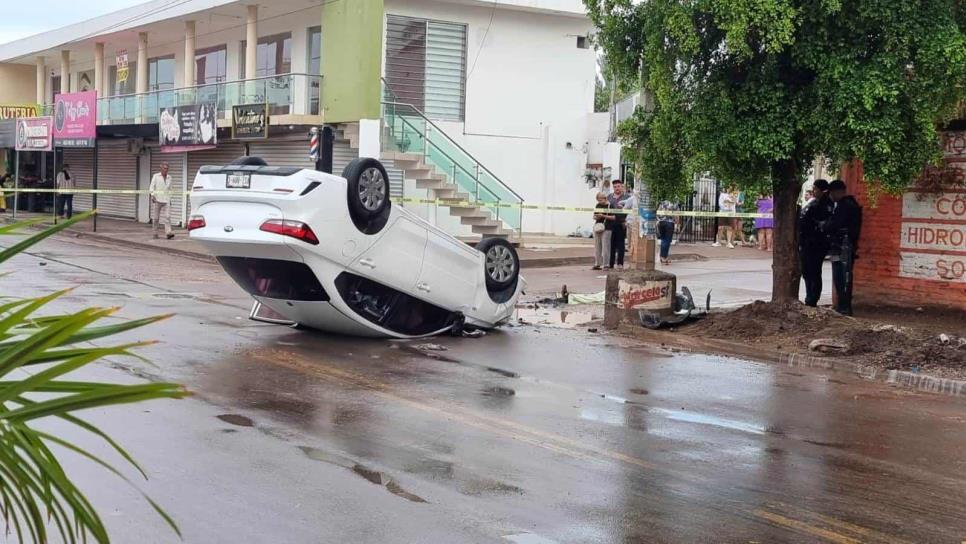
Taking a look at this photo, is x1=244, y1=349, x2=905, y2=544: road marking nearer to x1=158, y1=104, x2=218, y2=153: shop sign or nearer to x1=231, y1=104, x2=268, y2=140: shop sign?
x1=231, y1=104, x2=268, y2=140: shop sign

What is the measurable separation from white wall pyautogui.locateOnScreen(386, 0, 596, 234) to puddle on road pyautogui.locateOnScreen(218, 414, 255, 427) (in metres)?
22.7

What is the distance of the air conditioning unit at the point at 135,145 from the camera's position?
130ft

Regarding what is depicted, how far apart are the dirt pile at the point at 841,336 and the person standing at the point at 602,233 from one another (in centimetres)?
815

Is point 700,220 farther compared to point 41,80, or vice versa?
point 41,80

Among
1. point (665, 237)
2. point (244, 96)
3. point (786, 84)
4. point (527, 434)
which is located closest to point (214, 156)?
point (244, 96)

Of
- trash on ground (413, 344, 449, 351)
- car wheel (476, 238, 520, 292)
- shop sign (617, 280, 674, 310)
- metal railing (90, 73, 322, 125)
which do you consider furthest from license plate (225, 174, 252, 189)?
metal railing (90, 73, 322, 125)

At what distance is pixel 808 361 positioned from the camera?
12.2 metres

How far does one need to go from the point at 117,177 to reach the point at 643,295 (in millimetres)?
32626

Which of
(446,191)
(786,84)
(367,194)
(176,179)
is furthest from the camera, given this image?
(176,179)

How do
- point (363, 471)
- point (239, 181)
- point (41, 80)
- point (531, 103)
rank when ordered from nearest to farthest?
point (363, 471)
point (239, 181)
point (531, 103)
point (41, 80)

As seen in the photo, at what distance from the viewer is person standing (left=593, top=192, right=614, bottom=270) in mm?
22500

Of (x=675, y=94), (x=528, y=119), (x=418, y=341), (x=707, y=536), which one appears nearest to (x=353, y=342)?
(x=418, y=341)

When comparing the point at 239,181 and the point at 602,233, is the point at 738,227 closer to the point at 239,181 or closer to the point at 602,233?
the point at 602,233

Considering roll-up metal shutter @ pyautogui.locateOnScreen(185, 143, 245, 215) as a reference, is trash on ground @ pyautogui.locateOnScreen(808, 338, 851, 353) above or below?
below
